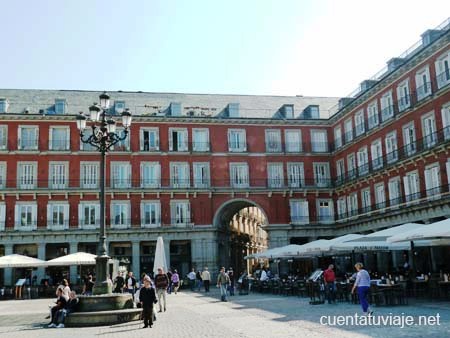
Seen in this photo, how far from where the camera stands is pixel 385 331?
38.9ft

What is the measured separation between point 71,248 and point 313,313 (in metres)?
28.7

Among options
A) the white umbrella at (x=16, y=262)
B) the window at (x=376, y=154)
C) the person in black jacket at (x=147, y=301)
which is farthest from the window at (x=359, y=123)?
the person in black jacket at (x=147, y=301)

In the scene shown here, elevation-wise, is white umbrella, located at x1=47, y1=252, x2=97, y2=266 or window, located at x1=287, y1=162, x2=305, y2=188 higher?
window, located at x1=287, y1=162, x2=305, y2=188

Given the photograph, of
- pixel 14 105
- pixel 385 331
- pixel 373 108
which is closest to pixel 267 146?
pixel 373 108

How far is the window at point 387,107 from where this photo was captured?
1396 inches

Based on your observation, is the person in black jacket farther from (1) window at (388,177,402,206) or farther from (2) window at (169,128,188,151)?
(2) window at (169,128,188,151)

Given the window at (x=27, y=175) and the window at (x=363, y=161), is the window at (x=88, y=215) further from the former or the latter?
the window at (x=363, y=161)

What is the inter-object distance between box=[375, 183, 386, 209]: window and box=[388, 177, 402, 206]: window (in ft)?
3.53

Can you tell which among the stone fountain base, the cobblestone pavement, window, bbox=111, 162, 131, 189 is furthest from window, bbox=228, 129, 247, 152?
the stone fountain base

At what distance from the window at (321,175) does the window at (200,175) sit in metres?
9.58

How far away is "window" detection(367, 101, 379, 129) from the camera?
37541 mm

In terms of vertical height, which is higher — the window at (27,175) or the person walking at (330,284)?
the window at (27,175)

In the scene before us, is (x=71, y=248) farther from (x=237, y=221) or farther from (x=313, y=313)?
Answer: (x=313, y=313)

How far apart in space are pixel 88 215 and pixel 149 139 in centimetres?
796
